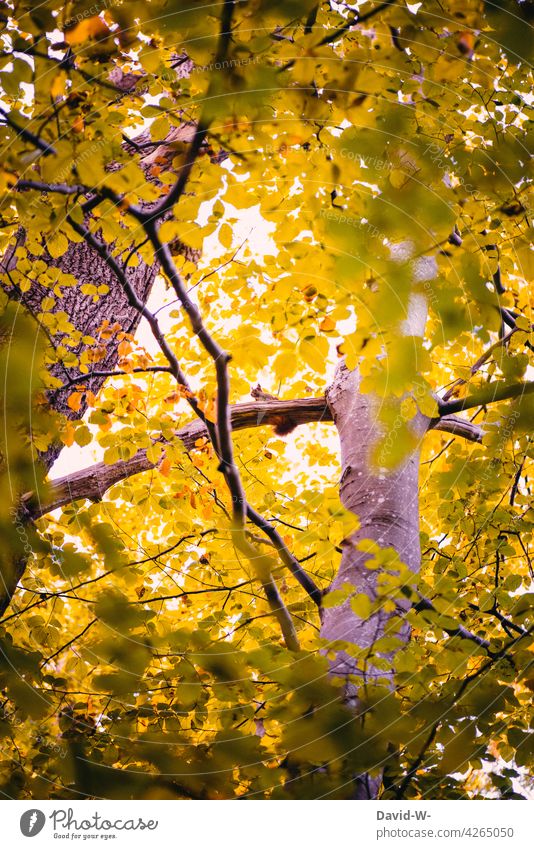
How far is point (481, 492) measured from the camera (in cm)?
296

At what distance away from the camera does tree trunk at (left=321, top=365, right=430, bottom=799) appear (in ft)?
6.25

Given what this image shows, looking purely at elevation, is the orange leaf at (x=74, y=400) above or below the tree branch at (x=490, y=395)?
above

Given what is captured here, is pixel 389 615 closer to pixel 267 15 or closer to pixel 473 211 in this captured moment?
pixel 473 211

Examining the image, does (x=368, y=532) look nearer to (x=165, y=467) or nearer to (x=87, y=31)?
(x=165, y=467)

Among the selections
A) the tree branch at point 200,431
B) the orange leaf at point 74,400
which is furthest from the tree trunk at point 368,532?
the orange leaf at point 74,400

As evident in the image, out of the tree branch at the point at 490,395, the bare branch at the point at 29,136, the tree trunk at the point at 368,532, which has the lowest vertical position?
the tree trunk at the point at 368,532

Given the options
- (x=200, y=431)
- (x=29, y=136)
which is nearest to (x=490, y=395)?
(x=200, y=431)
